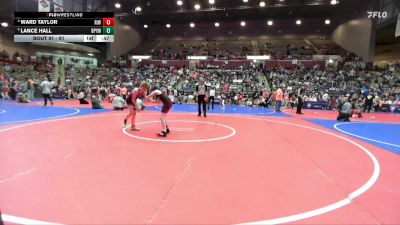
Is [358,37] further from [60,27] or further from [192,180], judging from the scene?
[192,180]

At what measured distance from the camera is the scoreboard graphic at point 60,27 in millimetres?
10086

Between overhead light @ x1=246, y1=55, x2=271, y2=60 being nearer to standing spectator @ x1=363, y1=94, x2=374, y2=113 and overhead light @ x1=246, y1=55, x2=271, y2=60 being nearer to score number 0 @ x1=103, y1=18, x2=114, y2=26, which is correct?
standing spectator @ x1=363, y1=94, x2=374, y2=113

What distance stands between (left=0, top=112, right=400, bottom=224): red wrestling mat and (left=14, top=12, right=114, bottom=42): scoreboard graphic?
4.49m

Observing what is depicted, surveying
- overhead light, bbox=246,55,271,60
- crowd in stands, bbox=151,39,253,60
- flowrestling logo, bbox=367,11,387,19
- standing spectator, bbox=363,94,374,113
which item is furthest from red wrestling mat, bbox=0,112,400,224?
crowd in stands, bbox=151,39,253,60

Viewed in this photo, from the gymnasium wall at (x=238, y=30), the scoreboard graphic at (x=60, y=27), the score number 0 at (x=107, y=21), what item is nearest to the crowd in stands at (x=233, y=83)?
the scoreboard graphic at (x=60, y=27)

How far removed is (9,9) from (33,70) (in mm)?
7565

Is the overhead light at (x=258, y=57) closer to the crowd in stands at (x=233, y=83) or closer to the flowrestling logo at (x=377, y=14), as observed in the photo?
the crowd in stands at (x=233, y=83)

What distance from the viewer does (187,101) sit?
78.4 ft

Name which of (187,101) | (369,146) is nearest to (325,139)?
(369,146)

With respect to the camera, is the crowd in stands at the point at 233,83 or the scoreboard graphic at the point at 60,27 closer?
the scoreboard graphic at the point at 60,27

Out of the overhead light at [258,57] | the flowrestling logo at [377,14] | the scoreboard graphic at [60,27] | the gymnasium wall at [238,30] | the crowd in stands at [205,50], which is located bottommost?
the scoreboard graphic at [60,27]

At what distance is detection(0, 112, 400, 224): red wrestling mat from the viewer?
3074 mm

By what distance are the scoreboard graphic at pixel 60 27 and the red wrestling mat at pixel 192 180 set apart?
4.49 meters

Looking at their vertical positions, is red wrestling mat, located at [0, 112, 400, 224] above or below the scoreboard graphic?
below
